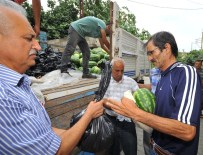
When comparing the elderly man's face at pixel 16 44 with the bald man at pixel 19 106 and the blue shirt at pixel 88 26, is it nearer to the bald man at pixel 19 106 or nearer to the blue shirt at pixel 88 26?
the bald man at pixel 19 106

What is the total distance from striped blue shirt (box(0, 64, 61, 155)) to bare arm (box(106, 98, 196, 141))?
0.83 metres

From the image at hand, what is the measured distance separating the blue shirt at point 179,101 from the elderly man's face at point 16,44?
125cm

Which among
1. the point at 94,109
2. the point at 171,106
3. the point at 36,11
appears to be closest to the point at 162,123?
the point at 171,106

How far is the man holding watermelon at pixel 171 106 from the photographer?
188cm

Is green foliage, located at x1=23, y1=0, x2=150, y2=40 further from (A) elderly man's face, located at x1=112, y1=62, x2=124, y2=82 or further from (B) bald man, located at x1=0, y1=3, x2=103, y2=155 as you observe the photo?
(B) bald man, located at x1=0, y1=3, x2=103, y2=155

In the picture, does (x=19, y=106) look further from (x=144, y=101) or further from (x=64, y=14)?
(x=64, y=14)

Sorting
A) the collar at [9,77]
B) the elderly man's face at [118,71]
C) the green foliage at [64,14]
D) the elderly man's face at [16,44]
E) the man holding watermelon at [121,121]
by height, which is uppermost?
the green foliage at [64,14]

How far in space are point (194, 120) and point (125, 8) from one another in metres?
17.6

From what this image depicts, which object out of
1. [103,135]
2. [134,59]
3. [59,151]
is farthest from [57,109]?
[134,59]

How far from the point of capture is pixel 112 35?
548 cm

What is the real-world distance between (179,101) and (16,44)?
4.46 feet

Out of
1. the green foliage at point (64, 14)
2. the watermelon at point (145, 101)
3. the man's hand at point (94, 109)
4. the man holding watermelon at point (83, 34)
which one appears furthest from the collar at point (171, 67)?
the green foliage at point (64, 14)

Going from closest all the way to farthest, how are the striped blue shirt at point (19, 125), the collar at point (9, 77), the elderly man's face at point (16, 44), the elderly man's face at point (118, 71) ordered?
the striped blue shirt at point (19, 125) < the collar at point (9, 77) < the elderly man's face at point (16, 44) < the elderly man's face at point (118, 71)

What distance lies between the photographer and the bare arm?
1859mm
